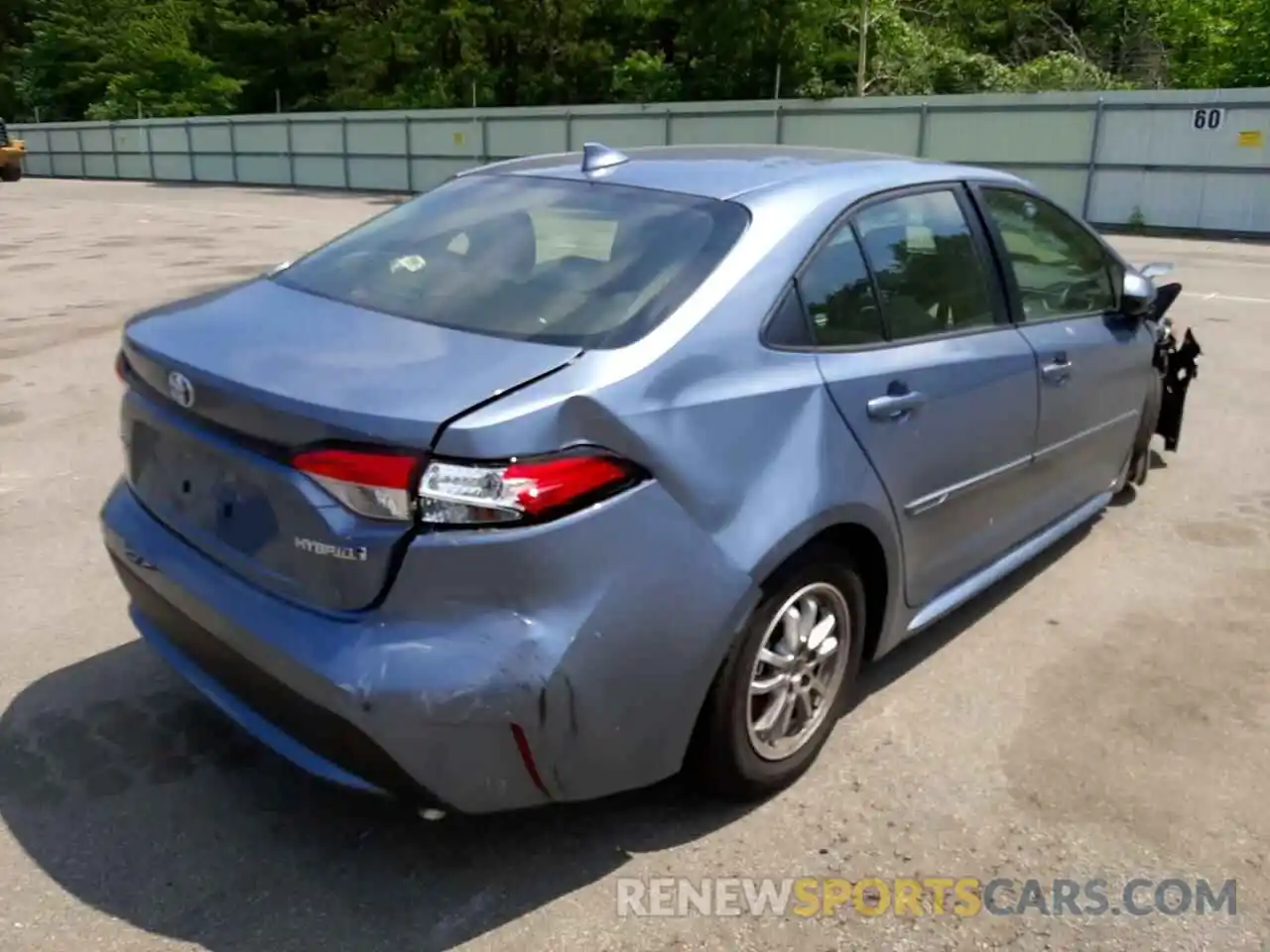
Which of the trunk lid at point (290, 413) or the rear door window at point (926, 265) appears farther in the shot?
the rear door window at point (926, 265)

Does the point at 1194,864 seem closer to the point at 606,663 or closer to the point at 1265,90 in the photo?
the point at 606,663

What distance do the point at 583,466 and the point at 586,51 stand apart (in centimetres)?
3831

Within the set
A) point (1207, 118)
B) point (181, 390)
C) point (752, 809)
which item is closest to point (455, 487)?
point (181, 390)

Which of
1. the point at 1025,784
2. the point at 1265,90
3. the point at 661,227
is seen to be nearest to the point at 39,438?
the point at 661,227

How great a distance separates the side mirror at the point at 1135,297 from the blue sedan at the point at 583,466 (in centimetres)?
93

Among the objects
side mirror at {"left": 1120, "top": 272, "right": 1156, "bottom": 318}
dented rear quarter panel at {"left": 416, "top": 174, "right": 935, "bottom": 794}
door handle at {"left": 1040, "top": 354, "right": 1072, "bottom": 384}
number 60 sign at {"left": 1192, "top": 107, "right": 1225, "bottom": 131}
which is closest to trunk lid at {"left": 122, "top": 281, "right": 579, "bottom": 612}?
dented rear quarter panel at {"left": 416, "top": 174, "right": 935, "bottom": 794}

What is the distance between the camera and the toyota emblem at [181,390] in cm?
263

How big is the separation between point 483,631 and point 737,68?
33.0 metres

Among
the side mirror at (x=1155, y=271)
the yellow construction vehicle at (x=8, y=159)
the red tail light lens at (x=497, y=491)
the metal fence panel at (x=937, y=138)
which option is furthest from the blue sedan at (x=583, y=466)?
the yellow construction vehicle at (x=8, y=159)

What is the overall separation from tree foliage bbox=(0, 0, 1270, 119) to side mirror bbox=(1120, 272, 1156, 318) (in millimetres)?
26574

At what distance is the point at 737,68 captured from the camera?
3275cm

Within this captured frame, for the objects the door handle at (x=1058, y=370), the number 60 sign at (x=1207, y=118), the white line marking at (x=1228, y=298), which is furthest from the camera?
the number 60 sign at (x=1207, y=118)

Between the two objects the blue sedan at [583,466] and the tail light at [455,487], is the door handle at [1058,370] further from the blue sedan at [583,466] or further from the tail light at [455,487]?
the tail light at [455,487]

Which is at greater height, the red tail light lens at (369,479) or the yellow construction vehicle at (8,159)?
the red tail light lens at (369,479)
